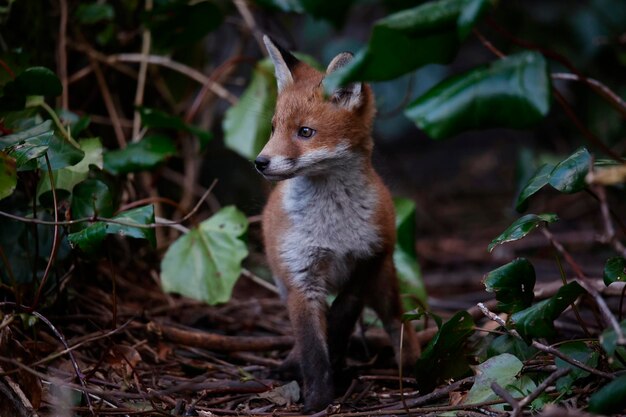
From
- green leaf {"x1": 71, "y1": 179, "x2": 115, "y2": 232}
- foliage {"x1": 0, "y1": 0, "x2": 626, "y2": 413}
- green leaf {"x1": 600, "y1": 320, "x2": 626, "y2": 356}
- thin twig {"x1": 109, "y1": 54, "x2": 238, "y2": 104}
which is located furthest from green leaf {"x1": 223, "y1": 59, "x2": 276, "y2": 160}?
green leaf {"x1": 600, "y1": 320, "x2": 626, "y2": 356}

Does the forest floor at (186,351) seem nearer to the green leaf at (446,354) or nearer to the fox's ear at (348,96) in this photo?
the green leaf at (446,354)

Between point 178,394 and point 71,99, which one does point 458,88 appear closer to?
point 178,394

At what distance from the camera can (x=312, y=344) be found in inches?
140

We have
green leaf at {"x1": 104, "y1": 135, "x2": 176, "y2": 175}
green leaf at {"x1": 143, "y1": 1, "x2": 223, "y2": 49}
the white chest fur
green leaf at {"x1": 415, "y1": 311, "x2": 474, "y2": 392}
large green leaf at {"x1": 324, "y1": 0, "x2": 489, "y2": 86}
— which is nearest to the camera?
large green leaf at {"x1": 324, "y1": 0, "x2": 489, "y2": 86}

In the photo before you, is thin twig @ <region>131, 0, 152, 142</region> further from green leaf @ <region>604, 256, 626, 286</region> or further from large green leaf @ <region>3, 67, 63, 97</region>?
green leaf @ <region>604, 256, 626, 286</region>

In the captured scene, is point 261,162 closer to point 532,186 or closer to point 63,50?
point 532,186

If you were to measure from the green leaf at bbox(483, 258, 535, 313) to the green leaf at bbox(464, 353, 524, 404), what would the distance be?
0.23 m

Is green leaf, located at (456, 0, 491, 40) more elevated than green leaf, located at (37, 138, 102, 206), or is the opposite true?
green leaf, located at (456, 0, 491, 40)

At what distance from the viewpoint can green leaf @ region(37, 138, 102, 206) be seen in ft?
12.0

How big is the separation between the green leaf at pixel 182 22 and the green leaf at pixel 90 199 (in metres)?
1.50

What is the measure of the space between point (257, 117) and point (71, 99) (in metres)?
1.28

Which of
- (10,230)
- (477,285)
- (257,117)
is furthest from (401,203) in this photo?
(10,230)

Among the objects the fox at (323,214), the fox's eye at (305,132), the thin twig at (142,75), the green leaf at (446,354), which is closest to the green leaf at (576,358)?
the green leaf at (446,354)

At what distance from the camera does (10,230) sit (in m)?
3.75
